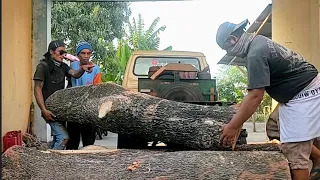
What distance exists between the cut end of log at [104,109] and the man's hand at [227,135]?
1348 millimetres

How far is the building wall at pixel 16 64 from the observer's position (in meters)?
7.41

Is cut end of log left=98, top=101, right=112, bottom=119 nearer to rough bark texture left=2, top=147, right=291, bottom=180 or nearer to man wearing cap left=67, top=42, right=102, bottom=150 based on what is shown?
rough bark texture left=2, top=147, right=291, bottom=180

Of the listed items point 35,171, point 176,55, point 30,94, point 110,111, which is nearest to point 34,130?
point 30,94

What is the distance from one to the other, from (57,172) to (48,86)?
2.47 meters

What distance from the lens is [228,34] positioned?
386cm

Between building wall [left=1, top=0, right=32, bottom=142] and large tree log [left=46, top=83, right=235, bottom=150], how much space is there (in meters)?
2.60

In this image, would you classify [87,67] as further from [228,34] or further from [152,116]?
[228,34]

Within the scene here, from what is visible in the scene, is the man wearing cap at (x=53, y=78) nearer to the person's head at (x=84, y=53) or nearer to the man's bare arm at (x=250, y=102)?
the person's head at (x=84, y=53)

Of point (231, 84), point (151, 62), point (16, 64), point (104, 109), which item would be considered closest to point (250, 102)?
point (104, 109)

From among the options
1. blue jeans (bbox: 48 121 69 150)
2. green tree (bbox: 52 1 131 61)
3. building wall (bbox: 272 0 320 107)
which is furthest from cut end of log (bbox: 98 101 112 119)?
A: green tree (bbox: 52 1 131 61)

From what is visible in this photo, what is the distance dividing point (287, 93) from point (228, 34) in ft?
2.34

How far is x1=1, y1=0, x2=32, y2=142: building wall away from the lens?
7.41 m

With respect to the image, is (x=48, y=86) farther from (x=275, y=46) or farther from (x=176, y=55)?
(x=176, y=55)

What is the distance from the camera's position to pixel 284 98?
12.5ft
